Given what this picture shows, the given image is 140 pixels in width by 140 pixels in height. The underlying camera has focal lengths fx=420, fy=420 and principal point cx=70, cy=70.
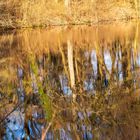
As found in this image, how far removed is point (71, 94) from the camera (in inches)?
319

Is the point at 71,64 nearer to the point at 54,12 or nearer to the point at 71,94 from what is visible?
the point at 71,94

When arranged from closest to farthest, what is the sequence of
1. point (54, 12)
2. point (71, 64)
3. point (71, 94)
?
point (71, 94) < point (71, 64) < point (54, 12)

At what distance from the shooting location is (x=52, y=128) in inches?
225

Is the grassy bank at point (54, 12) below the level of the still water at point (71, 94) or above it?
above

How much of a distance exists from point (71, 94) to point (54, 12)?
65.4ft

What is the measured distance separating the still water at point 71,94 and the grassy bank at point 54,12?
1190cm

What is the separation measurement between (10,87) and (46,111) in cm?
233

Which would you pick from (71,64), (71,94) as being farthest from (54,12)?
(71,94)

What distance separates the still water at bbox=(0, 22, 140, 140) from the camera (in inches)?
225

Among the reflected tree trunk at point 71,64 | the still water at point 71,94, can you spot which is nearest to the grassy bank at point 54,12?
the reflected tree trunk at point 71,64

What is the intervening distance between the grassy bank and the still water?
11.9 metres

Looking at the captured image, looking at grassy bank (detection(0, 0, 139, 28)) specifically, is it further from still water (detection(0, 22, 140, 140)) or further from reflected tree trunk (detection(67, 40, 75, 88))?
still water (detection(0, 22, 140, 140))

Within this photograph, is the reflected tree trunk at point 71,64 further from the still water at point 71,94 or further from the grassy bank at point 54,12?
the grassy bank at point 54,12

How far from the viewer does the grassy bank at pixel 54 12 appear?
27.3m
